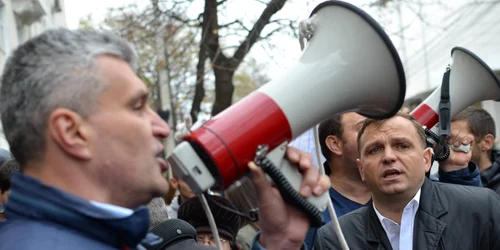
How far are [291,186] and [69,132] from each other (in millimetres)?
625

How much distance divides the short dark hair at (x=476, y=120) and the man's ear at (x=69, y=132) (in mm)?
3677

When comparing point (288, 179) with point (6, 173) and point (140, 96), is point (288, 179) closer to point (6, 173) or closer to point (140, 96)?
point (140, 96)

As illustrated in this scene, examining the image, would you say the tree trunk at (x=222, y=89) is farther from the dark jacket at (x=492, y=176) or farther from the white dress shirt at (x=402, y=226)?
the white dress shirt at (x=402, y=226)

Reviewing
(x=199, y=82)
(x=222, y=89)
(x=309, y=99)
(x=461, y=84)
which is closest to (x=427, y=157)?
(x=461, y=84)

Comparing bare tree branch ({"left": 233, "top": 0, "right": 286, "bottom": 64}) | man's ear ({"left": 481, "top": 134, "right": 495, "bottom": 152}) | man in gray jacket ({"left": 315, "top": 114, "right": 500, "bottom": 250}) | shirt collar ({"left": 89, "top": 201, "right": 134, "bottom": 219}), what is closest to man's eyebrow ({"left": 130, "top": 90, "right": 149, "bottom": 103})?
shirt collar ({"left": 89, "top": 201, "right": 134, "bottom": 219})

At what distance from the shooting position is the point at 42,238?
171 centimetres

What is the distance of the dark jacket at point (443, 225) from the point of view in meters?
3.19

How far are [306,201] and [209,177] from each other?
28cm

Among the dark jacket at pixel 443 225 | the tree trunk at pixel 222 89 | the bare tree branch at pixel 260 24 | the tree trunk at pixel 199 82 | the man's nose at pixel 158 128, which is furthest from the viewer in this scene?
the tree trunk at pixel 199 82

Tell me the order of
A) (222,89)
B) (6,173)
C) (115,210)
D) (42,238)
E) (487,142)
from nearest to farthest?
(42,238) → (115,210) → (6,173) → (487,142) → (222,89)

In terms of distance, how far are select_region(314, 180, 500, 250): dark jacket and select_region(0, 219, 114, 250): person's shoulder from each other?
1.73 meters

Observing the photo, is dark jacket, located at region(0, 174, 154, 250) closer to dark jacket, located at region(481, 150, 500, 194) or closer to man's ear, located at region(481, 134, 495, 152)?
dark jacket, located at region(481, 150, 500, 194)

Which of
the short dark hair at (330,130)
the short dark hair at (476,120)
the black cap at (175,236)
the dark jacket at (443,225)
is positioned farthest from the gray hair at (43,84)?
the short dark hair at (476,120)

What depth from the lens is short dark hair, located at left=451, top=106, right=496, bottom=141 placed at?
511 centimetres
